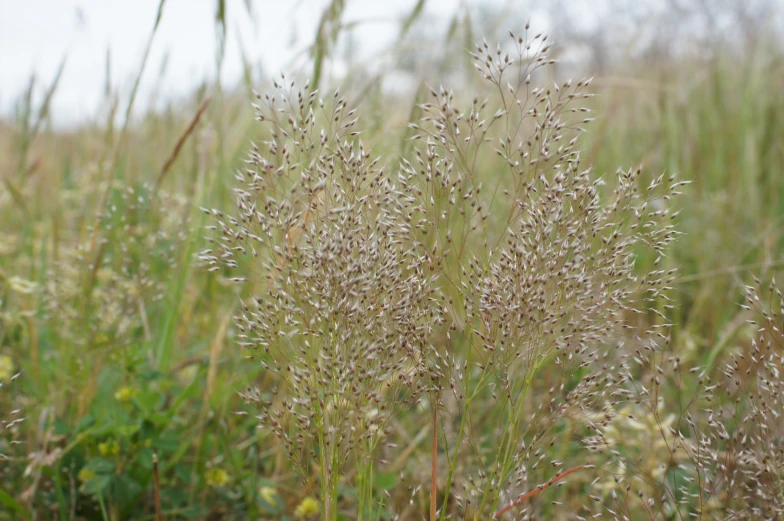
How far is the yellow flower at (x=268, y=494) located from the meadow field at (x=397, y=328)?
0.02 meters

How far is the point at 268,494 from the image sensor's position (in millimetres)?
1665

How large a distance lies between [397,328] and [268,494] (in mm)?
840

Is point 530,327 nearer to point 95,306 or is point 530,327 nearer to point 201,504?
point 201,504

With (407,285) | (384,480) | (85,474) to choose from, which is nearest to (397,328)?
(407,285)

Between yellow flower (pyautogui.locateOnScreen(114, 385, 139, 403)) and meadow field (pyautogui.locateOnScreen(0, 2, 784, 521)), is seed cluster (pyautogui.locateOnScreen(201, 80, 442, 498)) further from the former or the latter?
yellow flower (pyautogui.locateOnScreen(114, 385, 139, 403))

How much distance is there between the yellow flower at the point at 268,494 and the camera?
1611 millimetres

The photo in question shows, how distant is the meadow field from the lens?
105cm

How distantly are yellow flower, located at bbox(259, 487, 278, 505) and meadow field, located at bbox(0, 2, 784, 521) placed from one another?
0.02m

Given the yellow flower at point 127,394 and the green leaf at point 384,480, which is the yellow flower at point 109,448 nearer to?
the yellow flower at point 127,394

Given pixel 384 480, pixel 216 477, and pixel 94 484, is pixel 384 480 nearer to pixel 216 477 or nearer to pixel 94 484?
pixel 216 477

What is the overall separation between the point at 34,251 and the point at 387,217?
215 centimetres

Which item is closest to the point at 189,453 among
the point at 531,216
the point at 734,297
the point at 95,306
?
the point at 95,306

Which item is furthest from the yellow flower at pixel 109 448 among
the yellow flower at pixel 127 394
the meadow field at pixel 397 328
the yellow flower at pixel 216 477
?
the yellow flower at pixel 216 477

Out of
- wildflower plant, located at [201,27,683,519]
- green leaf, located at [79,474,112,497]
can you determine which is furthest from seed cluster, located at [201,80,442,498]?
green leaf, located at [79,474,112,497]
